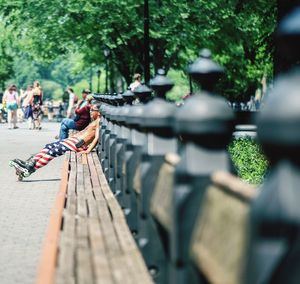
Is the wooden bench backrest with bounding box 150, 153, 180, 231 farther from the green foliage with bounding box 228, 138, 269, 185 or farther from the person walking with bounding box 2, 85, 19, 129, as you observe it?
the person walking with bounding box 2, 85, 19, 129

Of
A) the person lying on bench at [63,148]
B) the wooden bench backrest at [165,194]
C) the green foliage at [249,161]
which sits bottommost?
the green foliage at [249,161]

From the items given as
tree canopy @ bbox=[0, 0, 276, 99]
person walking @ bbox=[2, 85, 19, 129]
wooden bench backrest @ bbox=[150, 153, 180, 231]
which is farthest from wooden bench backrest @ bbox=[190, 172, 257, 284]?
person walking @ bbox=[2, 85, 19, 129]

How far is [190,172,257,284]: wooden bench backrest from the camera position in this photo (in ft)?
9.89

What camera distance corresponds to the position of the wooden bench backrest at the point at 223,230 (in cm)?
302

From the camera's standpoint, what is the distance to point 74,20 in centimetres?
3647

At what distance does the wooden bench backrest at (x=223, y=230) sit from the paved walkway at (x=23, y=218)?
359 centimetres

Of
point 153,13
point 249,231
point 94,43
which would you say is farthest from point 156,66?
point 249,231

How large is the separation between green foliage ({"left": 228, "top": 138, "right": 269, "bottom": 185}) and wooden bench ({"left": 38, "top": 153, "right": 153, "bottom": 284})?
558cm

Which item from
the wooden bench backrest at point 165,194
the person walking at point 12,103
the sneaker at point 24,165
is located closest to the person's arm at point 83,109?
the sneaker at point 24,165

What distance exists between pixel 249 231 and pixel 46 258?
8.16 feet

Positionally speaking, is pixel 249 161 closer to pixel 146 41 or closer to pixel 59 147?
pixel 59 147

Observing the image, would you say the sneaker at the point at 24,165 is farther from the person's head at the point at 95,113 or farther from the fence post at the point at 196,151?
the fence post at the point at 196,151

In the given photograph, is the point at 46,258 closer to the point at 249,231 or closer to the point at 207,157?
the point at 207,157

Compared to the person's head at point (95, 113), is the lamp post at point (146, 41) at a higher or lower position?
higher
